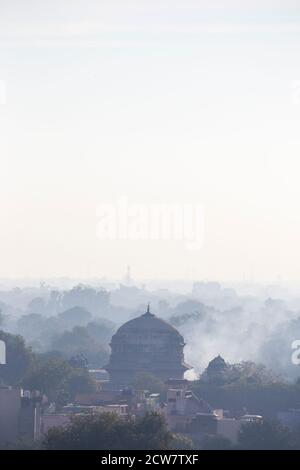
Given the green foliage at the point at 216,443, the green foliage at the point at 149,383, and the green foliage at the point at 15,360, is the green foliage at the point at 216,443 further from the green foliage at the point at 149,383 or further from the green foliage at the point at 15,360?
the green foliage at the point at 15,360

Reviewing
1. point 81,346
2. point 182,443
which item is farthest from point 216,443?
point 81,346

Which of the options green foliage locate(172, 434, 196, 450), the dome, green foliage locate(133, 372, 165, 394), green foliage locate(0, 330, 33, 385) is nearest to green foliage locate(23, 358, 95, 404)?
green foliage locate(133, 372, 165, 394)

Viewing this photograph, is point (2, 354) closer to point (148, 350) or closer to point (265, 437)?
point (148, 350)

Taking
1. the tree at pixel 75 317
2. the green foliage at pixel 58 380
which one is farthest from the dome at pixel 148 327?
the tree at pixel 75 317

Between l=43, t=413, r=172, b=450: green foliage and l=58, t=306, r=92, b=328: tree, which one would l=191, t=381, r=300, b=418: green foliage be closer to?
l=43, t=413, r=172, b=450: green foliage

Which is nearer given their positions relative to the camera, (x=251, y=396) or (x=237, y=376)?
(x=251, y=396)

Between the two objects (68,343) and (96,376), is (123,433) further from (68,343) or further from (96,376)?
(68,343)
